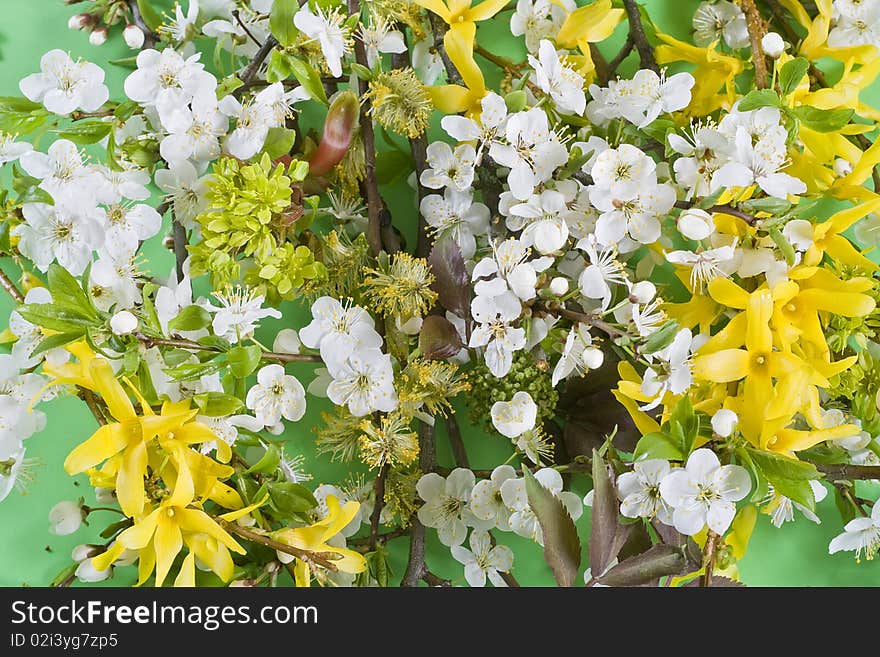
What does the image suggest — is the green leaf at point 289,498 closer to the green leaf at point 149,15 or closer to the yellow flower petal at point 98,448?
the yellow flower petal at point 98,448

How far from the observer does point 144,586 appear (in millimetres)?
855

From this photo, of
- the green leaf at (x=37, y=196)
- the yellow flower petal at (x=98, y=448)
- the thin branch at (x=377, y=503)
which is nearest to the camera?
the yellow flower petal at (x=98, y=448)

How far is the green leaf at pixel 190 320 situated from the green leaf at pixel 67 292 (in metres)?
0.06

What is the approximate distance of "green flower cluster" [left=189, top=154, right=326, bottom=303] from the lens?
769 millimetres

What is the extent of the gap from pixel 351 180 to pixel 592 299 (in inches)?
10.4

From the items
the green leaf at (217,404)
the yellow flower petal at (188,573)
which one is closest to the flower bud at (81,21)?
the green leaf at (217,404)

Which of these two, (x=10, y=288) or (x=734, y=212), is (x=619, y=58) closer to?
(x=734, y=212)

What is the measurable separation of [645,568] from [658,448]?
103mm

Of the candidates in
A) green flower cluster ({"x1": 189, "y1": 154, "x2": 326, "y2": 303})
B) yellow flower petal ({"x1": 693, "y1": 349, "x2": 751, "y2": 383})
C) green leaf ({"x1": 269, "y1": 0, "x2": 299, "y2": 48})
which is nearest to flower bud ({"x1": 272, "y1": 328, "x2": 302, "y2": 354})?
green flower cluster ({"x1": 189, "y1": 154, "x2": 326, "y2": 303})

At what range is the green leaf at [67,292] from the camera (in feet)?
2.33

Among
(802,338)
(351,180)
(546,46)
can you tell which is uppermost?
(546,46)
